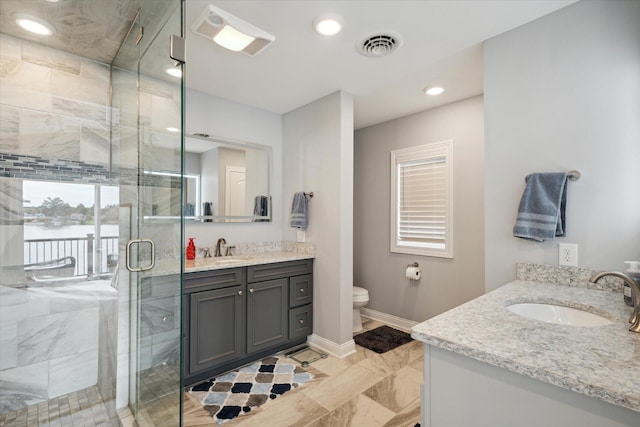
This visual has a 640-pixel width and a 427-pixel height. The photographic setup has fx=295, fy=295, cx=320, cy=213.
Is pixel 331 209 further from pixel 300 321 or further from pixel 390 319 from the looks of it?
pixel 390 319

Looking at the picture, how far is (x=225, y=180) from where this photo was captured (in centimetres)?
292

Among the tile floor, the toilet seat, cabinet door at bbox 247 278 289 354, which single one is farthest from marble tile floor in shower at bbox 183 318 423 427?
the toilet seat

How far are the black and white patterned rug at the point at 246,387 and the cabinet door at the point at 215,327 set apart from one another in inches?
5.4

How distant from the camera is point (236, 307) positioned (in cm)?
244

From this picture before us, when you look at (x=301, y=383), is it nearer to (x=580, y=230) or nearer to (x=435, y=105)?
(x=580, y=230)

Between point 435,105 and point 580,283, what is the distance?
7.13 ft

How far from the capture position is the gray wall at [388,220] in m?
2.87

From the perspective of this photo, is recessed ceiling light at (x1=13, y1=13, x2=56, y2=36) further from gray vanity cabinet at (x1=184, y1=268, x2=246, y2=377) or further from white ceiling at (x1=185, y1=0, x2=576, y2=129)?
gray vanity cabinet at (x1=184, y1=268, x2=246, y2=377)

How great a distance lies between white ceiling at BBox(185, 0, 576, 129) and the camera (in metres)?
1.65

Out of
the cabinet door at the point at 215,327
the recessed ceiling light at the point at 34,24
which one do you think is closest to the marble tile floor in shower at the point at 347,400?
the cabinet door at the point at 215,327

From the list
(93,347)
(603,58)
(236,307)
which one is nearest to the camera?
(603,58)

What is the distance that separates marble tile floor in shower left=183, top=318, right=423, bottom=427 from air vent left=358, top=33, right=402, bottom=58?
241 centimetres

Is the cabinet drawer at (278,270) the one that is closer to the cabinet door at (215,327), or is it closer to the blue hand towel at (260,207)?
the cabinet door at (215,327)

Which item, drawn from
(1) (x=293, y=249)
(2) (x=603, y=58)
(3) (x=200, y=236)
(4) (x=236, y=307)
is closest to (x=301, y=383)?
(4) (x=236, y=307)
